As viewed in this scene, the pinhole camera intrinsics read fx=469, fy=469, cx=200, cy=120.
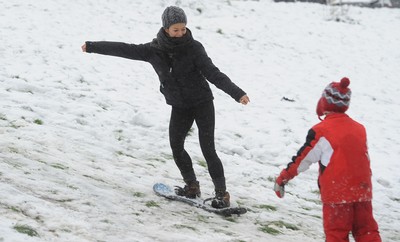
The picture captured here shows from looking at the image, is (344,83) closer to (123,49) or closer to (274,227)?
(274,227)

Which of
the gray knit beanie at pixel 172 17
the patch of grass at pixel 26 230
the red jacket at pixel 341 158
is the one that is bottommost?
the patch of grass at pixel 26 230

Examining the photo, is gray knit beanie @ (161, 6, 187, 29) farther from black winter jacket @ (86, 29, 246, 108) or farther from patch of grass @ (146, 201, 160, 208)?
patch of grass @ (146, 201, 160, 208)

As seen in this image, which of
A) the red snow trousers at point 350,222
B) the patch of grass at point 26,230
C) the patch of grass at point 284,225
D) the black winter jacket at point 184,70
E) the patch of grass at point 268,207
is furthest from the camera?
the patch of grass at point 268,207

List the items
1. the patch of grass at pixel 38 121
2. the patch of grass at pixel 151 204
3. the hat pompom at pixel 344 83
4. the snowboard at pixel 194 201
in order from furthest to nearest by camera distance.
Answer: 1. the patch of grass at pixel 38 121
2. the snowboard at pixel 194 201
3. the patch of grass at pixel 151 204
4. the hat pompom at pixel 344 83

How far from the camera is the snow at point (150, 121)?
461 cm

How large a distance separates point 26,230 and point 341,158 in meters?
2.53

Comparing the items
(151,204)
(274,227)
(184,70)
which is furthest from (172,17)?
(274,227)

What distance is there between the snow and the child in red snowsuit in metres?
1.09

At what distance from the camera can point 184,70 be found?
5.00 meters

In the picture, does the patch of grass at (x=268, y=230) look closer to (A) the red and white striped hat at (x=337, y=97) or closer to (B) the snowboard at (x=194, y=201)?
(B) the snowboard at (x=194, y=201)

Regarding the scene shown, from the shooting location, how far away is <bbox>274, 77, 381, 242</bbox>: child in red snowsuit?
12.1 feet

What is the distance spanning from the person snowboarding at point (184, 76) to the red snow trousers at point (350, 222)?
1.49 metres

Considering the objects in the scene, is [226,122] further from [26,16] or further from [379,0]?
[379,0]

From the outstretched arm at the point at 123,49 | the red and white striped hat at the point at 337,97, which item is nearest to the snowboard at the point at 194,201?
the outstretched arm at the point at 123,49
